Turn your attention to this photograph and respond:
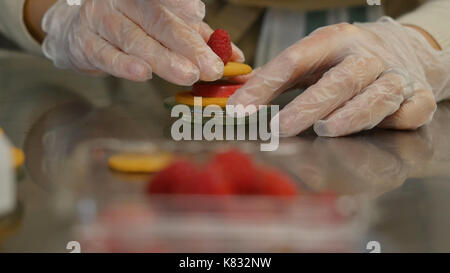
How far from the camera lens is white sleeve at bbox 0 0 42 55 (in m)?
2.27

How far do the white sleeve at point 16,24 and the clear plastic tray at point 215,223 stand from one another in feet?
4.75

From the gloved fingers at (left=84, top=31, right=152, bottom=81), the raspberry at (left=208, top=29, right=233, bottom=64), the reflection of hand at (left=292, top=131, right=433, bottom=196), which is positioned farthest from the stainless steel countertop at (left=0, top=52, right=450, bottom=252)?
the raspberry at (left=208, top=29, right=233, bottom=64)

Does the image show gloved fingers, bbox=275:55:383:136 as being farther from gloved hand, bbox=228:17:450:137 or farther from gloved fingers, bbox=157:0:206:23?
gloved fingers, bbox=157:0:206:23

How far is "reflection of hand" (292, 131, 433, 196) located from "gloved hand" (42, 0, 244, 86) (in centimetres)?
35

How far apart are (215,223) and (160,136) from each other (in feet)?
2.04

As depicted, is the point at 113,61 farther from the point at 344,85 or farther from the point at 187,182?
the point at 187,182

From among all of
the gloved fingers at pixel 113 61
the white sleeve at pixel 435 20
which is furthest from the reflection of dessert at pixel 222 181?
the white sleeve at pixel 435 20

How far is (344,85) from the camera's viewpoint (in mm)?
1496

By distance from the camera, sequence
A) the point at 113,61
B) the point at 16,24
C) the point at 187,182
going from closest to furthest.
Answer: the point at 187,182 < the point at 113,61 < the point at 16,24

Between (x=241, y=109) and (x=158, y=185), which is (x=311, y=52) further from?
(x=158, y=185)

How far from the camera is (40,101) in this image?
1889mm

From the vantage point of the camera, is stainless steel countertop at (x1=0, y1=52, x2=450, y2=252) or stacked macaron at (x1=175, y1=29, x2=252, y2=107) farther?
stacked macaron at (x1=175, y1=29, x2=252, y2=107)

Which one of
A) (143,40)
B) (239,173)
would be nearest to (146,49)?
(143,40)

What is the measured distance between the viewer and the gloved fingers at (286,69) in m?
1.52
